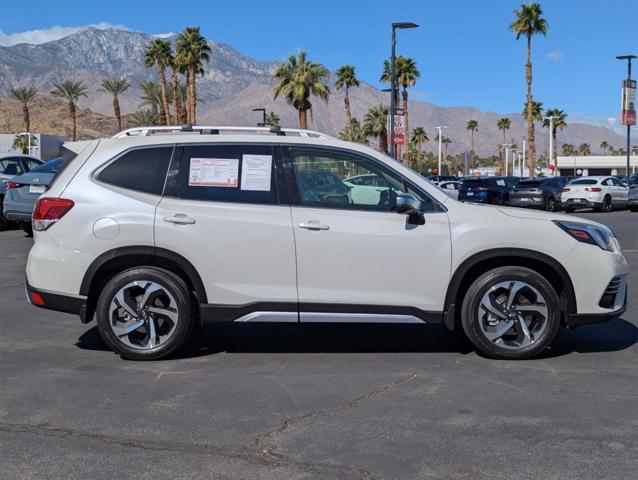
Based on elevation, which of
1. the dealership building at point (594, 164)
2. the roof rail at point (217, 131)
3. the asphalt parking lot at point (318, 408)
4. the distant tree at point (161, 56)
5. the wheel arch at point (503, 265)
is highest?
the distant tree at point (161, 56)

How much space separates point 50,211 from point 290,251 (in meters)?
2.01

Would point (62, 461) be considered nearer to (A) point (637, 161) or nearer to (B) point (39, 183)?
(B) point (39, 183)

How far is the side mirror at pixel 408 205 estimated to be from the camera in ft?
19.5

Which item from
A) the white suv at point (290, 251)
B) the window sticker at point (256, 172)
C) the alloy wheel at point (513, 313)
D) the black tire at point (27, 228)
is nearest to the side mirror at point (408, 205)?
the white suv at point (290, 251)

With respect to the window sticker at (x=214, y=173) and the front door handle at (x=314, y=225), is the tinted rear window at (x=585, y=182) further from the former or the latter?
the window sticker at (x=214, y=173)

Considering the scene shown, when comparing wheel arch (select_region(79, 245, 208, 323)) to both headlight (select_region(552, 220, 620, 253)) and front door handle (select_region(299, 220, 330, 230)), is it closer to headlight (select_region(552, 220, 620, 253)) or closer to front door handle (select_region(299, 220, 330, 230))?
front door handle (select_region(299, 220, 330, 230))

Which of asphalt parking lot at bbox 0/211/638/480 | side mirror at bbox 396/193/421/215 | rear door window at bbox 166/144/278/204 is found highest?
rear door window at bbox 166/144/278/204

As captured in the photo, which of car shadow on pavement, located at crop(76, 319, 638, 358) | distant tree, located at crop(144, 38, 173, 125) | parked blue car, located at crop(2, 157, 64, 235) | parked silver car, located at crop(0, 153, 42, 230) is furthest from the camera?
distant tree, located at crop(144, 38, 173, 125)

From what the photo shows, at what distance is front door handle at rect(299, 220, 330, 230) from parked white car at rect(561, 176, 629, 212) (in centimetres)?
2663

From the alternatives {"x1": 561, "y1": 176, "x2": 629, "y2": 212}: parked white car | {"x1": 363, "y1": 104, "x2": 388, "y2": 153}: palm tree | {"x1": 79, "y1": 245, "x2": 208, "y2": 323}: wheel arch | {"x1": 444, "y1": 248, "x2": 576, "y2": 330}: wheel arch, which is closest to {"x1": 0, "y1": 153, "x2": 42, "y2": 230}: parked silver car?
{"x1": 79, "y1": 245, "x2": 208, "y2": 323}: wheel arch

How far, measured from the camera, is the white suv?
240 inches

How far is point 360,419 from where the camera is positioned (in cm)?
488

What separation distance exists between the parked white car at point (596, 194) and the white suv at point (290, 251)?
2556 cm

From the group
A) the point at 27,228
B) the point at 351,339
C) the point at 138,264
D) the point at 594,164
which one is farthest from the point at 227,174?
the point at 594,164
